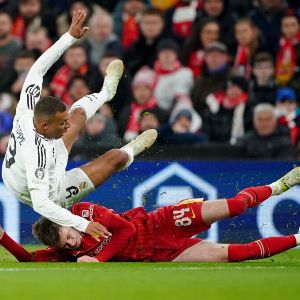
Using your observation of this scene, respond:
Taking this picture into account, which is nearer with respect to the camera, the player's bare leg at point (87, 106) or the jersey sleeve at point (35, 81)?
the jersey sleeve at point (35, 81)

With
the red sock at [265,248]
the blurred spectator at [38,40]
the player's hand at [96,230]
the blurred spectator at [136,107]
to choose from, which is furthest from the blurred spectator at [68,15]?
the player's hand at [96,230]

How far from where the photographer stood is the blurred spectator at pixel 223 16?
1675cm

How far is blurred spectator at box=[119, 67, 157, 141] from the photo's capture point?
15.5 m

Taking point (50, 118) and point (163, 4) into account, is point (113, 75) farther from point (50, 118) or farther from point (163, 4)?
point (163, 4)

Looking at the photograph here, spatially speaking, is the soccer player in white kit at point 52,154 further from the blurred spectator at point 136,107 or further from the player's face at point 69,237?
the blurred spectator at point 136,107

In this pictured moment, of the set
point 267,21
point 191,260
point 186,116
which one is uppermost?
point 267,21

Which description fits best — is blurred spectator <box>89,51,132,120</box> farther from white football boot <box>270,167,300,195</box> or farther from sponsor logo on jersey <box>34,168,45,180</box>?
sponsor logo on jersey <box>34,168,45,180</box>

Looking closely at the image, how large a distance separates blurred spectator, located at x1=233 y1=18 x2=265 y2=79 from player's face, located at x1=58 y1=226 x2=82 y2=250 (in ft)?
20.3

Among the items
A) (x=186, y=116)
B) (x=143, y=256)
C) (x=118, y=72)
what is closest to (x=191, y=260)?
(x=143, y=256)

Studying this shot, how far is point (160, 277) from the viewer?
9562 mm

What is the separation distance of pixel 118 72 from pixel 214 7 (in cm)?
461

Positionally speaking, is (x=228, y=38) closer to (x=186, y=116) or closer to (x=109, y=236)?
(x=186, y=116)

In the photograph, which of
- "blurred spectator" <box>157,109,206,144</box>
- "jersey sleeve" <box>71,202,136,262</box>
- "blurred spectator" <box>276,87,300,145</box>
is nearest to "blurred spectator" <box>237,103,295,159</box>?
"blurred spectator" <box>276,87,300,145</box>

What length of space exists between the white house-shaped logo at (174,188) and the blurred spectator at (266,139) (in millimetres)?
1116
